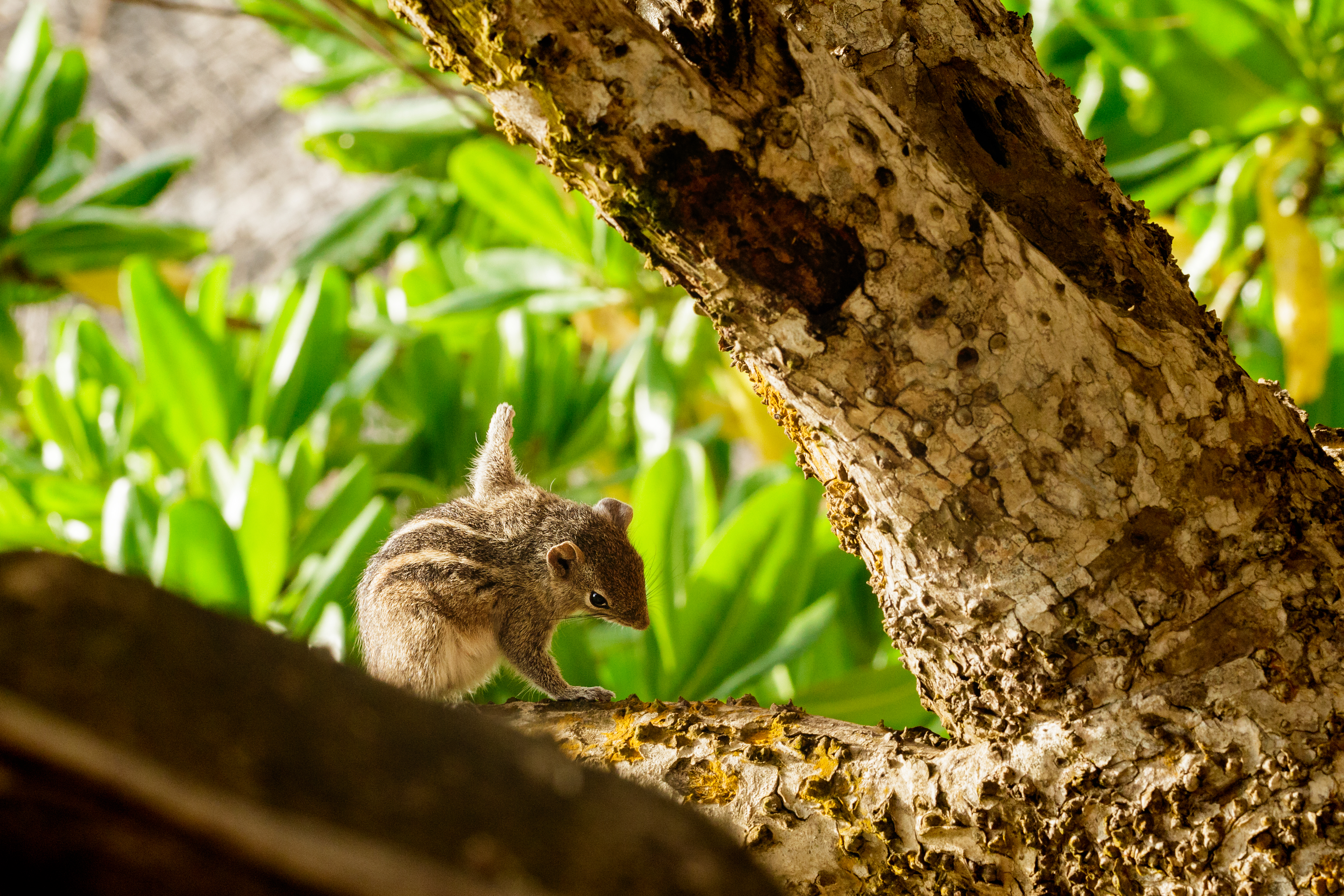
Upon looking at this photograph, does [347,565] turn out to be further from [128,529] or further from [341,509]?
[128,529]

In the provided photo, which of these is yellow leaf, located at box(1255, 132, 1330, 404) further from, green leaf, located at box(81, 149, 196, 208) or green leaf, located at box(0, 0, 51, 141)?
green leaf, located at box(0, 0, 51, 141)

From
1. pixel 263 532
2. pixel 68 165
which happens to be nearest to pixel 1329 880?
pixel 263 532

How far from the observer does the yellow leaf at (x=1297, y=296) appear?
1194 millimetres

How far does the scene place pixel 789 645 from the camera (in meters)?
1.10

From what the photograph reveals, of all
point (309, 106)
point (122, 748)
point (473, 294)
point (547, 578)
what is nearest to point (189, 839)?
point (122, 748)

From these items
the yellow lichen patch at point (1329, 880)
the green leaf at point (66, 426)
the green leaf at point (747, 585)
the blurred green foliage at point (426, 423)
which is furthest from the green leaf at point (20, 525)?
the yellow lichen patch at point (1329, 880)

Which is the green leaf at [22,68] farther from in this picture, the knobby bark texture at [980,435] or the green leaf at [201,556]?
the knobby bark texture at [980,435]

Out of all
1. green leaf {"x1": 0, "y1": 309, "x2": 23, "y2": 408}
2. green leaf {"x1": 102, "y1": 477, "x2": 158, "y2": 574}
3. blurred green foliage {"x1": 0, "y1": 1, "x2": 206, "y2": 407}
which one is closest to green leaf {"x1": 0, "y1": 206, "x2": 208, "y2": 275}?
blurred green foliage {"x1": 0, "y1": 1, "x2": 206, "y2": 407}

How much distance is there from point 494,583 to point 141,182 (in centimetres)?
178

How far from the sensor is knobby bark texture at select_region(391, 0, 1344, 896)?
0.49 meters

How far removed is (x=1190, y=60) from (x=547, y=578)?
46.1 inches

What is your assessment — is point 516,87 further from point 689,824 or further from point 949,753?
point 949,753

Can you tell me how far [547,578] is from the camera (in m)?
0.99

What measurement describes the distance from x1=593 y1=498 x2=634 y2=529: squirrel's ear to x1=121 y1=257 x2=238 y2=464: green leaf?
91 cm
